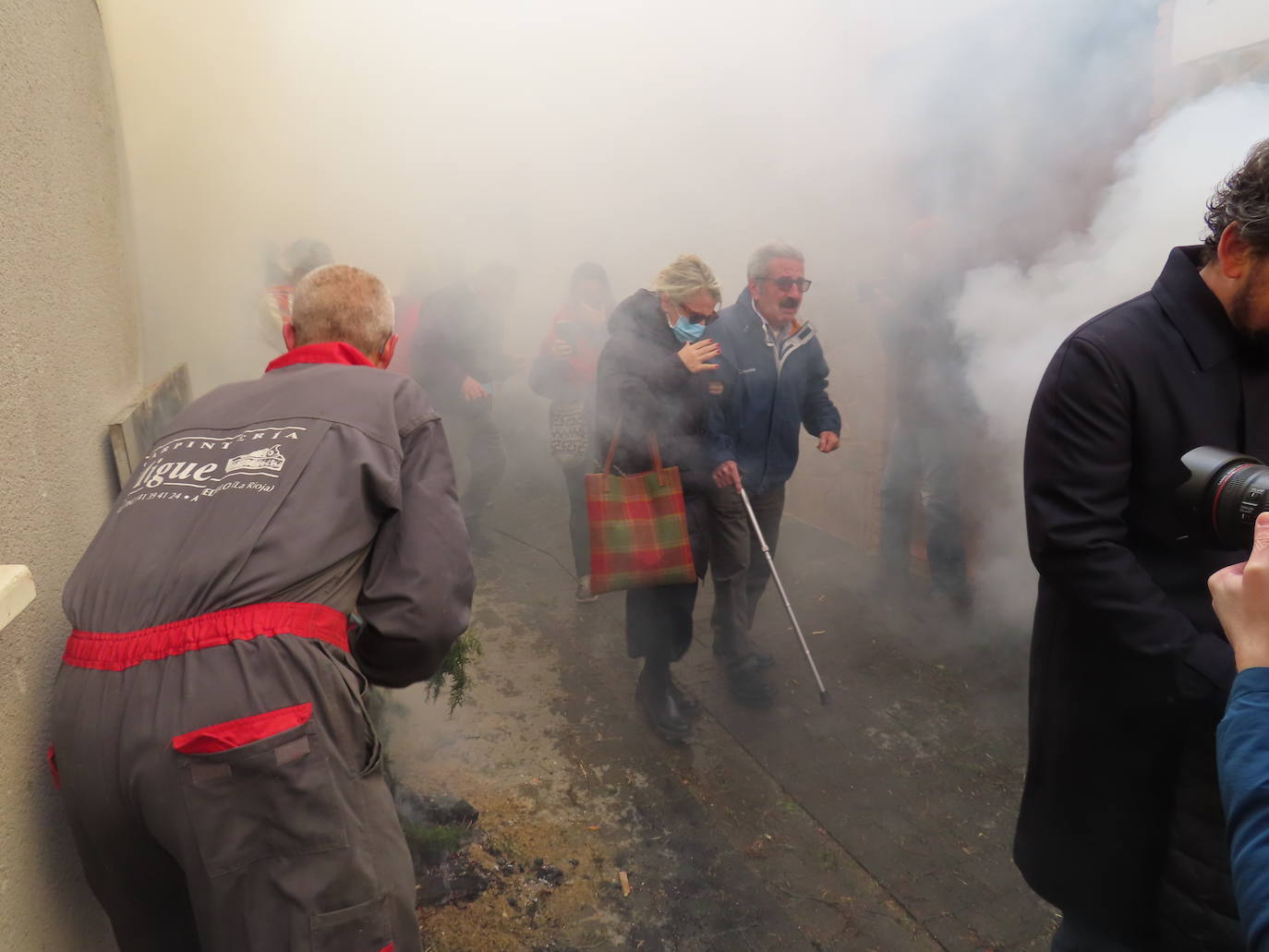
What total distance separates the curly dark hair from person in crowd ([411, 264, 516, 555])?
3.87 metres

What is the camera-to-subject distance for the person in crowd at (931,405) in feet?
12.8

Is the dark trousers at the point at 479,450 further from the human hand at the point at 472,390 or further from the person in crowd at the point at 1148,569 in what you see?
the person in crowd at the point at 1148,569

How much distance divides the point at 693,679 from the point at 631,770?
0.67 m

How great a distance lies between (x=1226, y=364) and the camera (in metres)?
1.50

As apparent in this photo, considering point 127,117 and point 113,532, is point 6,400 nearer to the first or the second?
point 113,532

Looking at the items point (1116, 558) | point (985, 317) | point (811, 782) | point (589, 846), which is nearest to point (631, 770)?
point (589, 846)

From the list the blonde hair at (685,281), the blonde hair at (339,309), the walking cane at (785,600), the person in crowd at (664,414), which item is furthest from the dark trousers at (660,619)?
the blonde hair at (339,309)

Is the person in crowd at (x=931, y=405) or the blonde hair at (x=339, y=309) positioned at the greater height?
the blonde hair at (x=339, y=309)

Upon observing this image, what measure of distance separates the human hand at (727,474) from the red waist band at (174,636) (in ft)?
6.72

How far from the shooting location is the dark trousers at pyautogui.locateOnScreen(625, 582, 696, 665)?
3135 millimetres

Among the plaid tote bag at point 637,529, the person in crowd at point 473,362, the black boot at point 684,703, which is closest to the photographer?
the plaid tote bag at point 637,529

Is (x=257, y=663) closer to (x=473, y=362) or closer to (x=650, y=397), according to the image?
(x=650, y=397)

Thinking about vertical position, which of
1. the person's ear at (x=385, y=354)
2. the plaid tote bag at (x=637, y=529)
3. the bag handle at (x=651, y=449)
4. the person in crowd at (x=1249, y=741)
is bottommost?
the plaid tote bag at (x=637, y=529)

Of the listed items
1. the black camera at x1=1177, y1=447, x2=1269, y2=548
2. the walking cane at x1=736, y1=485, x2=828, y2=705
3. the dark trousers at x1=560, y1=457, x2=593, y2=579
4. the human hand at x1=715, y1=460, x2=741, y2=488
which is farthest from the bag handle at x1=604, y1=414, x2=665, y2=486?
the black camera at x1=1177, y1=447, x2=1269, y2=548
